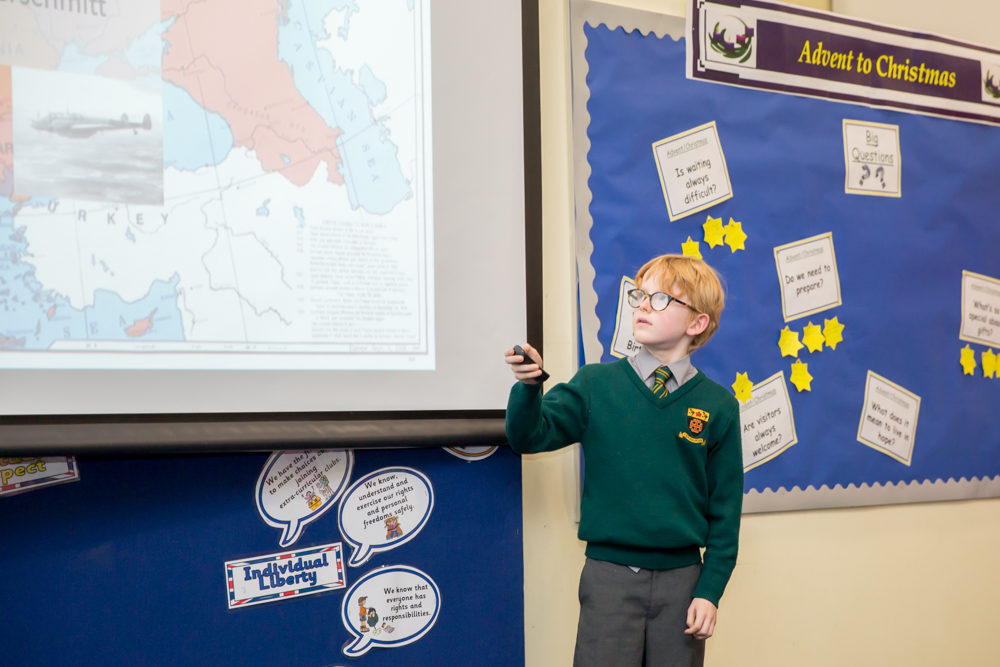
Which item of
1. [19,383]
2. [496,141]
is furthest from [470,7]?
[19,383]

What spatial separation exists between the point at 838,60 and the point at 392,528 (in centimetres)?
127

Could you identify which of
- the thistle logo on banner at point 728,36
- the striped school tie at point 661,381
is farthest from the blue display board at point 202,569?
the thistle logo on banner at point 728,36

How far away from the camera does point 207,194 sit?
0.94 m

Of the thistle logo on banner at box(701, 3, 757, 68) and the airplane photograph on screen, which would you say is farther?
the thistle logo on banner at box(701, 3, 757, 68)

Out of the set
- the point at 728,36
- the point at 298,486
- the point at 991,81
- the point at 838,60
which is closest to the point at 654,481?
the point at 298,486

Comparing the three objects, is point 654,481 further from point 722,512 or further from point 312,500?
point 312,500

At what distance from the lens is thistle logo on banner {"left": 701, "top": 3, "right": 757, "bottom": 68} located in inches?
49.8

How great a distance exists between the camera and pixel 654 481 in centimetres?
92

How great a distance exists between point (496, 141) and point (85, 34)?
0.59 m

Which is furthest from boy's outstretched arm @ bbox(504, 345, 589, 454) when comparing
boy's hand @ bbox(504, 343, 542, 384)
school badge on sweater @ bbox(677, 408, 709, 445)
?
school badge on sweater @ bbox(677, 408, 709, 445)

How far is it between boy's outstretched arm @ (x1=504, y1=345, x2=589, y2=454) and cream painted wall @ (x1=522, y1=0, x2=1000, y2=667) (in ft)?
0.66

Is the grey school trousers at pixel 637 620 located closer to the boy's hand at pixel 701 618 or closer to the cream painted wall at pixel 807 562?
the boy's hand at pixel 701 618

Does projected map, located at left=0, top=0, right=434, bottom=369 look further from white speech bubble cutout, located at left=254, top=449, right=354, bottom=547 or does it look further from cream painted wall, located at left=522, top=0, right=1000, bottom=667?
cream painted wall, located at left=522, top=0, right=1000, bottom=667

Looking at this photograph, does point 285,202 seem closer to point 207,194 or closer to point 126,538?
point 207,194
